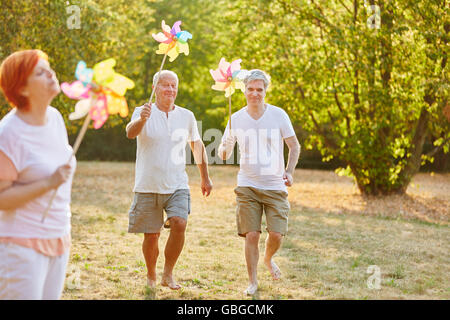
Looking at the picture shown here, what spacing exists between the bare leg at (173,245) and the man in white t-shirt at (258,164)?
22.2 inches

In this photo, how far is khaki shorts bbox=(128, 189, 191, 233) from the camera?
5.09 m

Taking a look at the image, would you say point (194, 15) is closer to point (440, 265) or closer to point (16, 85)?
point (440, 265)

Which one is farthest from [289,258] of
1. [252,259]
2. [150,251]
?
[150,251]

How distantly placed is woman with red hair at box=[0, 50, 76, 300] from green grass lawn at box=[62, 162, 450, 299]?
2.28 metres

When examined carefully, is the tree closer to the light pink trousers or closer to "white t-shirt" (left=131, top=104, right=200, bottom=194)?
"white t-shirt" (left=131, top=104, right=200, bottom=194)

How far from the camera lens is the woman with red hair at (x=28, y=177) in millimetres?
2725

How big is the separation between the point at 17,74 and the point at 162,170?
236 cm

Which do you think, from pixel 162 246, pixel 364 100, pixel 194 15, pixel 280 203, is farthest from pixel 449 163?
pixel 280 203

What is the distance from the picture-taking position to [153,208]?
16.8 ft

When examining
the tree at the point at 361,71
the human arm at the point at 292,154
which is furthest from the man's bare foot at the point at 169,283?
the tree at the point at 361,71

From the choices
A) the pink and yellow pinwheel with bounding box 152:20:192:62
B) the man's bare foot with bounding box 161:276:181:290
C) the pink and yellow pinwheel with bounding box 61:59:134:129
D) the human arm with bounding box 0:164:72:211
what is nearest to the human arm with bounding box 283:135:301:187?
Result: the pink and yellow pinwheel with bounding box 152:20:192:62

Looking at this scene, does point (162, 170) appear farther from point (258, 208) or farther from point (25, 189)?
point (25, 189)
